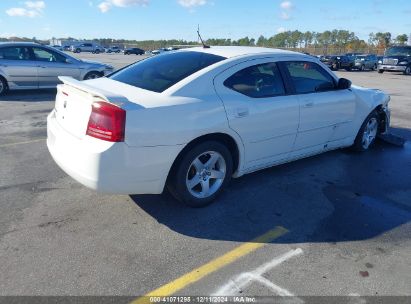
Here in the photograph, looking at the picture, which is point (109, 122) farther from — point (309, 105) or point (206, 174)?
point (309, 105)

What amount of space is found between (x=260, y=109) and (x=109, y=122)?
1.76m

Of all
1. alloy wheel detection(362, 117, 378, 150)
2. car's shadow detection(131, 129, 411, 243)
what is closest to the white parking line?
car's shadow detection(131, 129, 411, 243)

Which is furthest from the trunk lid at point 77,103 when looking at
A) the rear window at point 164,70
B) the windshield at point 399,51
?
the windshield at point 399,51

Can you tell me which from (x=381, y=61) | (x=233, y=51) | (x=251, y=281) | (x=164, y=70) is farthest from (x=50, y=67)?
(x=381, y=61)

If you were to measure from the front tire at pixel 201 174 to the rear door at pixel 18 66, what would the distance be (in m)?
9.00

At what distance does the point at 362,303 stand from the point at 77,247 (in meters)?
2.32

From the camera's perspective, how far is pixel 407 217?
4.13 m

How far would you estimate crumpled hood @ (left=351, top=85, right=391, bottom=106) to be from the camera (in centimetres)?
594

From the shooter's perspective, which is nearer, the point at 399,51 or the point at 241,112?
the point at 241,112

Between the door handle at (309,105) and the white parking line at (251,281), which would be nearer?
the white parking line at (251,281)

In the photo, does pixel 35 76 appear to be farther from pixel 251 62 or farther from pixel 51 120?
pixel 251 62

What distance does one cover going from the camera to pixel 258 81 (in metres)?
4.47

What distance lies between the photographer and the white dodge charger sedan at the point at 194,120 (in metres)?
3.46

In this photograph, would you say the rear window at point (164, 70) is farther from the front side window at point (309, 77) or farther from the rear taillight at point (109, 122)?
the front side window at point (309, 77)
